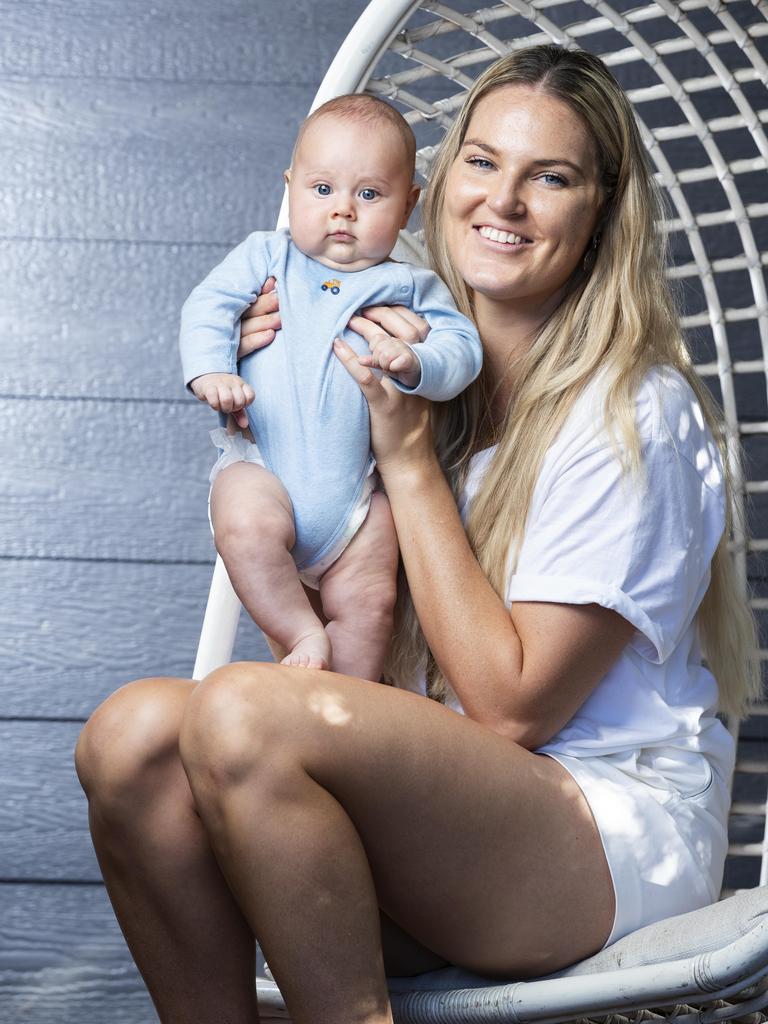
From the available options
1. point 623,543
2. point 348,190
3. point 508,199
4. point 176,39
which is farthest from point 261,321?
point 176,39

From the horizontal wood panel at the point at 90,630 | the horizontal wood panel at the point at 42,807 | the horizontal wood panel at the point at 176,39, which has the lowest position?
the horizontal wood panel at the point at 42,807

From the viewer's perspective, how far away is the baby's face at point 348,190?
1140 millimetres

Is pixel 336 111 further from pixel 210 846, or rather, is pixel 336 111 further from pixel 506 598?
pixel 210 846

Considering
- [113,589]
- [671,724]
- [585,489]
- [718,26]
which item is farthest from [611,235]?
[113,589]

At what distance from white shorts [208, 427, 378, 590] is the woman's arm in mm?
28

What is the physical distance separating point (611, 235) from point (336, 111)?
0.92ft

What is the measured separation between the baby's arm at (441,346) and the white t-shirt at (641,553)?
0.34 feet

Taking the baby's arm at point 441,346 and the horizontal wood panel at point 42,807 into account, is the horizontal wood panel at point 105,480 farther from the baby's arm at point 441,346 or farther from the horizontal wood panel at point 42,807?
the baby's arm at point 441,346

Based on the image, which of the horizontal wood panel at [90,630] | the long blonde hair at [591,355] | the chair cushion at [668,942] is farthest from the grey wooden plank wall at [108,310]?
the chair cushion at [668,942]

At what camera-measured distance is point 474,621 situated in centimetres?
110

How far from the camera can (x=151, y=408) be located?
185 cm

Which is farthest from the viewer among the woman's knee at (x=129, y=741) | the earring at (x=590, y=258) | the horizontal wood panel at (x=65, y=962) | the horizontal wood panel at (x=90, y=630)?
the horizontal wood panel at (x=90, y=630)

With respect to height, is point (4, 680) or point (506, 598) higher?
point (506, 598)

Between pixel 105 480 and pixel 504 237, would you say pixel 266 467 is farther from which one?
pixel 105 480
